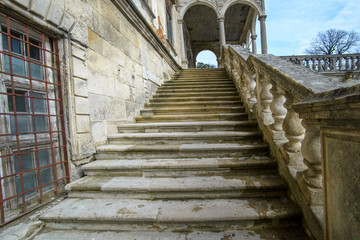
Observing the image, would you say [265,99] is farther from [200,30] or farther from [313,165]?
[200,30]

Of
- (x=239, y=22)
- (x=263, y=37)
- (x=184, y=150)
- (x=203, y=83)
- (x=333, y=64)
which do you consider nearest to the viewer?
(x=184, y=150)

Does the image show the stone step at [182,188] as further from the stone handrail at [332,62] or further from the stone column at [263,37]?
the stone column at [263,37]

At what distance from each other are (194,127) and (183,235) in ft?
5.89

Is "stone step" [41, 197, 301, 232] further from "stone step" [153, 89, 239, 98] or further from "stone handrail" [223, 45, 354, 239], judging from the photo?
"stone step" [153, 89, 239, 98]

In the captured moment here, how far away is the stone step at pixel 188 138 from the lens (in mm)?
2637

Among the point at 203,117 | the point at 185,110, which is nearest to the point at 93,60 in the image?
the point at 185,110

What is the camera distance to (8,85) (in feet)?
5.34

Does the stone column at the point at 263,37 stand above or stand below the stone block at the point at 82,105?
above

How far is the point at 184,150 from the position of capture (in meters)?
2.43

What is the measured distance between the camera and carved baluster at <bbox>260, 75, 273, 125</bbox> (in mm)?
2371

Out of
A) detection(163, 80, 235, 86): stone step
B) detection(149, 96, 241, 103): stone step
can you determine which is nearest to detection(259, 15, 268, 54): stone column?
detection(163, 80, 235, 86): stone step

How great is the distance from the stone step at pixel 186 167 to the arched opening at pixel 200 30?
37.3 feet

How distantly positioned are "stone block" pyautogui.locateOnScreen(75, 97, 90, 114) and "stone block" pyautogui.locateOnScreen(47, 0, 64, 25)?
0.90 m

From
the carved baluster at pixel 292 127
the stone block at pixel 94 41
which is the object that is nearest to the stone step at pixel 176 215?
the carved baluster at pixel 292 127
